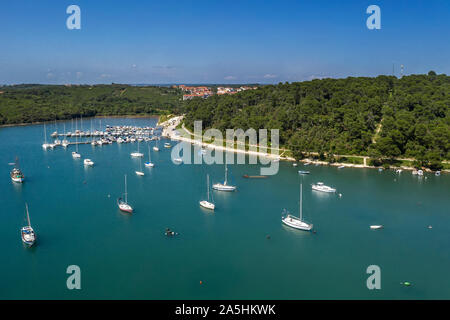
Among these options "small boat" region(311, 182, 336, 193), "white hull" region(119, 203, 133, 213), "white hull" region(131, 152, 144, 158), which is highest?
"white hull" region(131, 152, 144, 158)

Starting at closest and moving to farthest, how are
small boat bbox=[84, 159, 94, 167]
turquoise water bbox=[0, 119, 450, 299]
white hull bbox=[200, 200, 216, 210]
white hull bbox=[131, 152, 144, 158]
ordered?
1. turquoise water bbox=[0, 119, 450, 299]
2. white hull bbox=[200, 200, 216, 210]
3. small boat bbox=[84, 159, 94, 167]
4. white hull bbox=[131, 152, 144, 158]

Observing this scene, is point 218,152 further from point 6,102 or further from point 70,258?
point 6,102

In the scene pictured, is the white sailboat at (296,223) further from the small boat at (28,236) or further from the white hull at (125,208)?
the small boat at (28,236)

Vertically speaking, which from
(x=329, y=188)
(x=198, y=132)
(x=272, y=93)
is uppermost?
(x=272, y=93)

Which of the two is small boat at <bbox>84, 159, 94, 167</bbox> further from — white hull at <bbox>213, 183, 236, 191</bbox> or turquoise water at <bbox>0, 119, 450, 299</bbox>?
white hull at <bbox>213, 183, 236, 191</bbox>

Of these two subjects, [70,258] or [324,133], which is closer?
[70,258]

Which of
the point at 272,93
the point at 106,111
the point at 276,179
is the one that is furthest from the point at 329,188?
the point at 106,111

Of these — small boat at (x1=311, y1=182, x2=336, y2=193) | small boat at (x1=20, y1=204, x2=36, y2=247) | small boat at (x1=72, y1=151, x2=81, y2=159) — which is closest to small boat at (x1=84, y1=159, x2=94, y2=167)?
small boat at (x1=72, y1=151, x2=81, y2=159)
